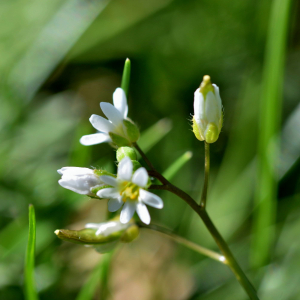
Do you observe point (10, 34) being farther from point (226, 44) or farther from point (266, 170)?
point (266, 170)

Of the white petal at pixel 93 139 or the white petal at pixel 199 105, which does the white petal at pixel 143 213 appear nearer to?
the white petal at pixel 93 139

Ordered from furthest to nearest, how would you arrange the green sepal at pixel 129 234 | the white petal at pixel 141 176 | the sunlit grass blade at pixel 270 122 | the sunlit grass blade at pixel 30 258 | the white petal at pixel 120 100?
the sunlit grass blade at pixel 270 122 < the green sepal at pixel 129 234 < the white petal at pixel 120 100 < the sunlit grass blade at pixel 30 258 < the white petal at pixel 141 176

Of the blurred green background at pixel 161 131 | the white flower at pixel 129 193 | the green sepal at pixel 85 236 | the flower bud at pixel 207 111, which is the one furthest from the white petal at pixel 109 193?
the blurred green background at pixel 161 131

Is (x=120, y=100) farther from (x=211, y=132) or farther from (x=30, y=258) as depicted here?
(x=30, y=258)

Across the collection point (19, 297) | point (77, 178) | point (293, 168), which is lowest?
point (19, 297)

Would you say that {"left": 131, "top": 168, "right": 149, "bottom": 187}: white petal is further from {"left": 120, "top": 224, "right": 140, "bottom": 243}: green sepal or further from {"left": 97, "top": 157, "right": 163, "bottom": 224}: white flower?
{"left": 120, "top": 224, "right": 140, "bottom": 243}: green sepal

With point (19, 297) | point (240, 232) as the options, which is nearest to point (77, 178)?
point (19, 297)

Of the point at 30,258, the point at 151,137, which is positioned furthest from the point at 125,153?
the point at 151,137
